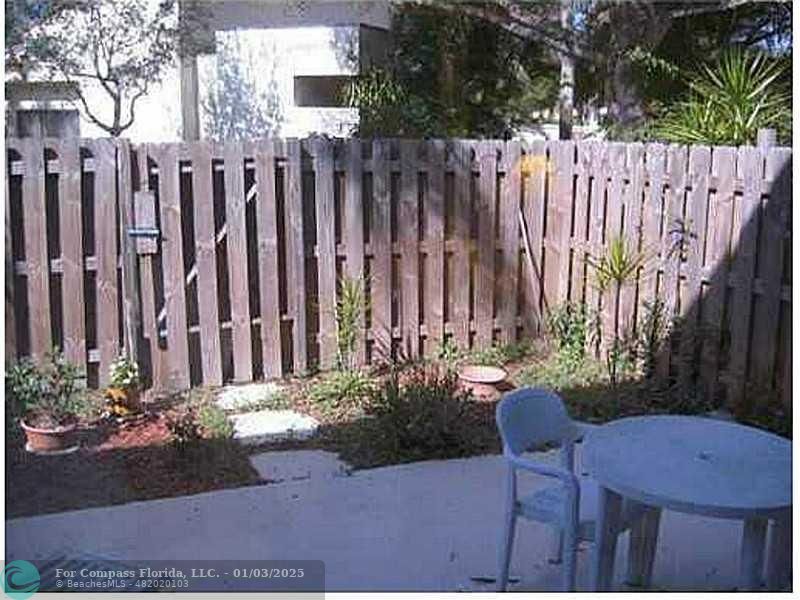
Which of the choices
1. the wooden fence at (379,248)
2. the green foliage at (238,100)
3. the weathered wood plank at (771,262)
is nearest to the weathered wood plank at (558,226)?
the wooden fence at (379,248)

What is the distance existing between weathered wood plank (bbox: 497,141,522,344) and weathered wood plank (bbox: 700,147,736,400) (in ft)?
3.85

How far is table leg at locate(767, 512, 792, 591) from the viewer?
2.05 meters

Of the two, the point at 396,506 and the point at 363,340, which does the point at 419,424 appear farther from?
the point at 363,340

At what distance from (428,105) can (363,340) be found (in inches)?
147

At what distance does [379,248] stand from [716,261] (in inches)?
64.5

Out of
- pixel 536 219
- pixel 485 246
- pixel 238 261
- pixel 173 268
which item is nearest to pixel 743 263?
pixel 536 219

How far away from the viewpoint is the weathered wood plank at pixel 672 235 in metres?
4.18

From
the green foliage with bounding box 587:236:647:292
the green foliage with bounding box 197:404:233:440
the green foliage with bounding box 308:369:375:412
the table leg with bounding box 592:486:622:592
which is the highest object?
the green foliage with bounding box 587:236:647:292

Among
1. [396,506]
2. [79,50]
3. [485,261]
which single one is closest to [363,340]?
[485,261]

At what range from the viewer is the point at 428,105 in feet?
26.0

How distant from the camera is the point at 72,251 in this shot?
4086mm

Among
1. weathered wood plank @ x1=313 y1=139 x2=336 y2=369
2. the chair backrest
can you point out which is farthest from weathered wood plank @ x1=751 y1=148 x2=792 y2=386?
weathered wood plank @ x1=313 y1=139 x2=336 y2=369

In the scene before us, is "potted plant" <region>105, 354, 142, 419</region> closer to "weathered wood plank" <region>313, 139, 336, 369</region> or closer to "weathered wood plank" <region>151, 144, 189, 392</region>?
"weathered wood plank" <region>151, 144, 189, 392</region>

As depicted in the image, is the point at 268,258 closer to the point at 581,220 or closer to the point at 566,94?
the point at 581,220
